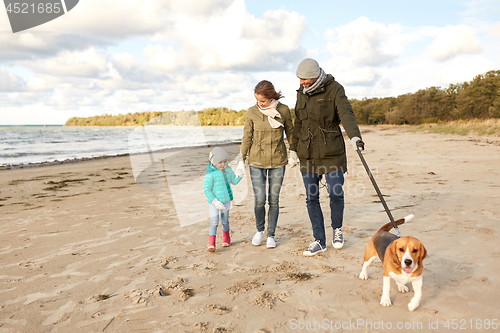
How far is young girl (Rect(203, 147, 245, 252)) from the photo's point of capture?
13.7 feet

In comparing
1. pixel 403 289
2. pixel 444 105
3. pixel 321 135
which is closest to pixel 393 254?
pixel 403 289

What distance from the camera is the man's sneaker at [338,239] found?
13.0ft

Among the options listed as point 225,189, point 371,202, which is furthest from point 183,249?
point 371,202

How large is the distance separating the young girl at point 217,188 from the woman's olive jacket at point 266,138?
0.36 m

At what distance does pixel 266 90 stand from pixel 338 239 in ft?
7.15

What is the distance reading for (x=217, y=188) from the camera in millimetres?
4219

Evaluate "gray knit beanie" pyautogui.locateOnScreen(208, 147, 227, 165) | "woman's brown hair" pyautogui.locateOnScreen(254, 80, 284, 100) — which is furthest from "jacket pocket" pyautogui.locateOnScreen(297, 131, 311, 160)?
"gray knit beanie" pyautogui.locateOnScreen(208, 147, 227, 165)

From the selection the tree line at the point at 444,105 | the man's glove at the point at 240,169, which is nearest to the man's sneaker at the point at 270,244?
the man's glove at the point at 240,169

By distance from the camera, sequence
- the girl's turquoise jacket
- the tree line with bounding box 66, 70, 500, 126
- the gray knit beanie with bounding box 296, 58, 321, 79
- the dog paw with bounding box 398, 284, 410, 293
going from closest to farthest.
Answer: the dog paw with bounding box 398, 284, 410, 293
the gray knit beanie with bounding box 296, 58, 321, 79
the girl's turquoise jacket
the tree line with bounding box 66, 70, 500, 126

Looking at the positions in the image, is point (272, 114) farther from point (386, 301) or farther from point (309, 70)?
point (386, 301)

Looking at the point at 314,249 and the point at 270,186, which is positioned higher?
the point at 270,186

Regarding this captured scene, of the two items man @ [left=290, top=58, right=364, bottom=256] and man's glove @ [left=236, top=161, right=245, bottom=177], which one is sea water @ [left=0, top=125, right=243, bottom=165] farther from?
man @ [left=290, top=58, right=364, bottom=256]

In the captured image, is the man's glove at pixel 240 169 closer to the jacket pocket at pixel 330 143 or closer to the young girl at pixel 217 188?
the young girl at pixel 217 188

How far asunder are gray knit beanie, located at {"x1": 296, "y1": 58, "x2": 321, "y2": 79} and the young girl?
1457mm
